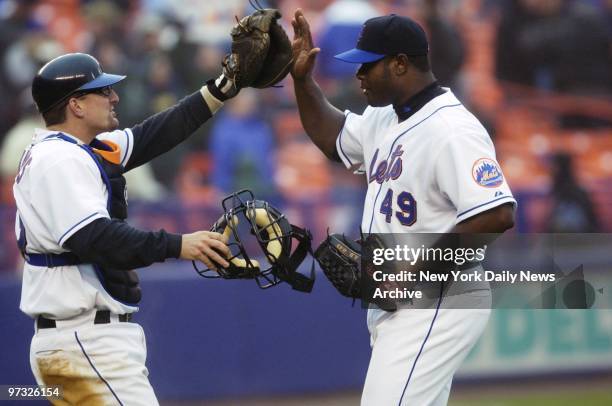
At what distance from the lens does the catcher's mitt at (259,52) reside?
15.3ft

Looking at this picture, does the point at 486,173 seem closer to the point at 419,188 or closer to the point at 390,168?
the point at 419,188

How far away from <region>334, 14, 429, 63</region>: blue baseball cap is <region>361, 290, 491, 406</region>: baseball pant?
110 centimetres

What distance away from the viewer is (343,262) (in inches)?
175

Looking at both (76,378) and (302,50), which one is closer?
(76,378)

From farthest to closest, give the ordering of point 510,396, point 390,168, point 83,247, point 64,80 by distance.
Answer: point 510,396
point 390,168
point 64,80
point 83,247

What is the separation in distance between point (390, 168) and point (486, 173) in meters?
0.46

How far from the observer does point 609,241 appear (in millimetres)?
8180

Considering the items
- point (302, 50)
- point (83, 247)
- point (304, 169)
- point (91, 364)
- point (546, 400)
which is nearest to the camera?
point (83, 247)

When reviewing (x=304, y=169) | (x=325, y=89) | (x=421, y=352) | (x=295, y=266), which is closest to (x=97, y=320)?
(x=295, y=266)

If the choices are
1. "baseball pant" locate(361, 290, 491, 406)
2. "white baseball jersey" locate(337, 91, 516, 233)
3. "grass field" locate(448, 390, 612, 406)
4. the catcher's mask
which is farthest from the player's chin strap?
"grass field" locate(448, 390, 612, 406)

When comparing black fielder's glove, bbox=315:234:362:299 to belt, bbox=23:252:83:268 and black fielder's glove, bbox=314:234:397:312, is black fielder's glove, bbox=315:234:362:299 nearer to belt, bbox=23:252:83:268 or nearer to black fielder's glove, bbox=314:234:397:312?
black fielder's glove, bbox=314:234:397:312

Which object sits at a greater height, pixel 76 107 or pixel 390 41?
pixel 390 41

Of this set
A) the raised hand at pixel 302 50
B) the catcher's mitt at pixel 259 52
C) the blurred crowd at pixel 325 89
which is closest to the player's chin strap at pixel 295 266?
the catcher's mitt at pixel 259 52

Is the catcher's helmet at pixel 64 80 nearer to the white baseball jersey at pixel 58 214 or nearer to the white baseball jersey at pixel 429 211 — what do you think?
the white baseball jersey at pixel 58 214
